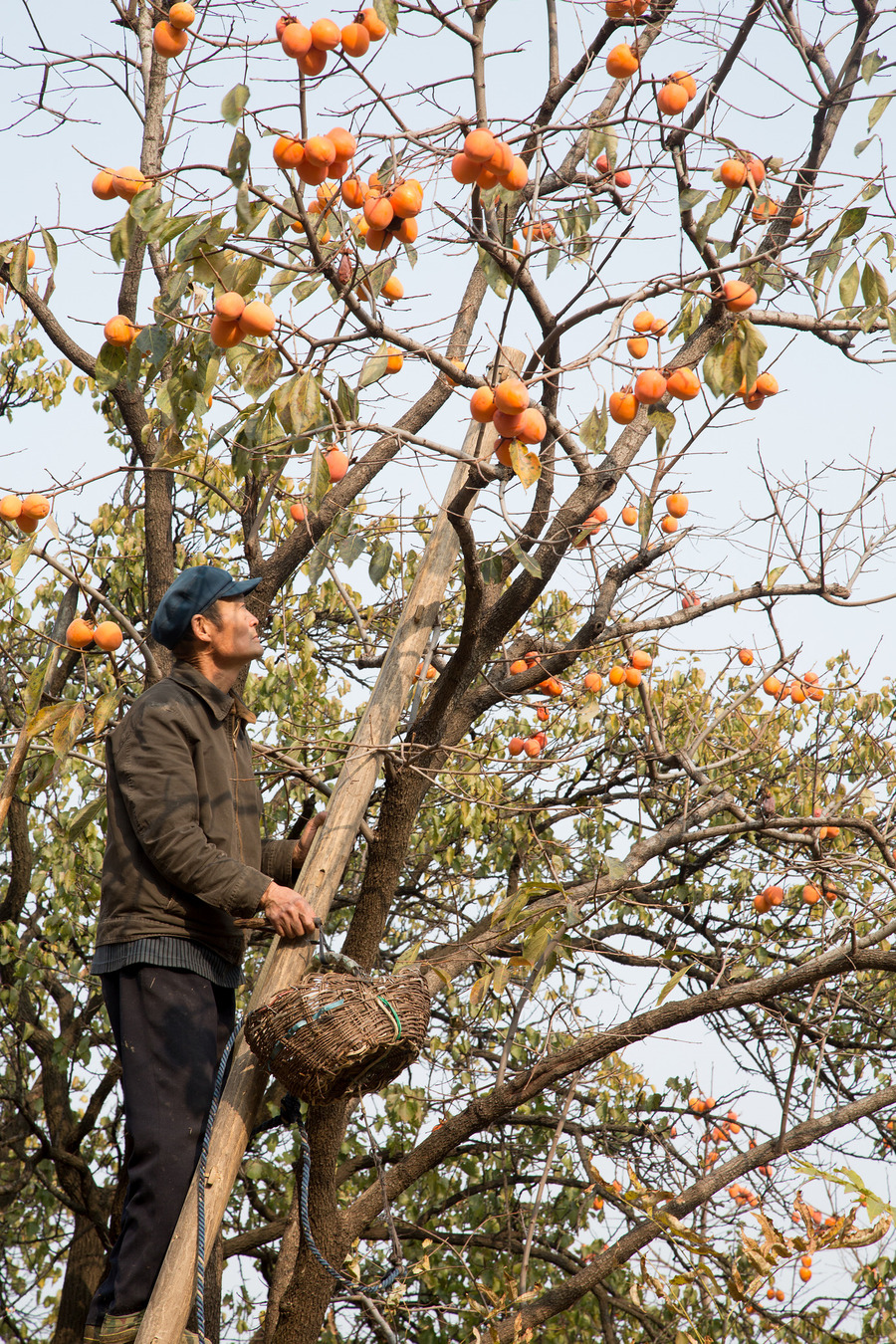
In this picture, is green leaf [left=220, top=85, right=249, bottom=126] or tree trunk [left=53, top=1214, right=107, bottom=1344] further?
tree trunk [left=53, top=1214, right=107, bottom=1344]

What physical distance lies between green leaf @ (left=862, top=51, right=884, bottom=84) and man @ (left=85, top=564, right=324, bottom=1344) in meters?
2.26

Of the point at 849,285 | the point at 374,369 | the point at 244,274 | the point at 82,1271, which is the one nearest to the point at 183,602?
the point at 374,369

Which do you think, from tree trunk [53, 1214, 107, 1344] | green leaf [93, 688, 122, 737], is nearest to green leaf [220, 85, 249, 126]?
green leaf [93, 688, 122, 737]

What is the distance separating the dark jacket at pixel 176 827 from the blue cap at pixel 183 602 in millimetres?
146

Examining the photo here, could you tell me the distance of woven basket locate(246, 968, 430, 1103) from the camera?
2.04 meters

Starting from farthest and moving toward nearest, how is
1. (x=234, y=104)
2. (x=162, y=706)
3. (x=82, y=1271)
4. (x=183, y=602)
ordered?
1. (x=82, y=1271)
2. (x=183, y=602)
3. (x=162, y=706)
4. (x=234, y=104)

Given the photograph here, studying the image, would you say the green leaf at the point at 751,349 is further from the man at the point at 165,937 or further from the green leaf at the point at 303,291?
the man at the point at 165,937

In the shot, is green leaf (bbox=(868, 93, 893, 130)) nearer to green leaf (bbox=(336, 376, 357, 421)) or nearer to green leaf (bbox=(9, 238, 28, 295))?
green leaf (bbox=(336, 376, 357, 421))

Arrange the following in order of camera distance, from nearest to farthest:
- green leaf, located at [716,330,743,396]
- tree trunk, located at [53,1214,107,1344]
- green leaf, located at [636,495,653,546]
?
green leaf, located at [716,330,743,396]
green leaf, located at [636,495,653,546]
tree trunk, located at [53,1214,107,1344]

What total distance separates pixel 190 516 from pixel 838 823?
336cm

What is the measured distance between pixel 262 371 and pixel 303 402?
0.64ft

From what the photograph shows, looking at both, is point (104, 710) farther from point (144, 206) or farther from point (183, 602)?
point (144, 206)

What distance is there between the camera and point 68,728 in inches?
102

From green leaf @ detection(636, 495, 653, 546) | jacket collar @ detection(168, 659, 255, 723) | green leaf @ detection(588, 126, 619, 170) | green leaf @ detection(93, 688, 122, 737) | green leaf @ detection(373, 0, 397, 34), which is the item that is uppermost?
green leaf @ detection(588, 126, 619, 170)
